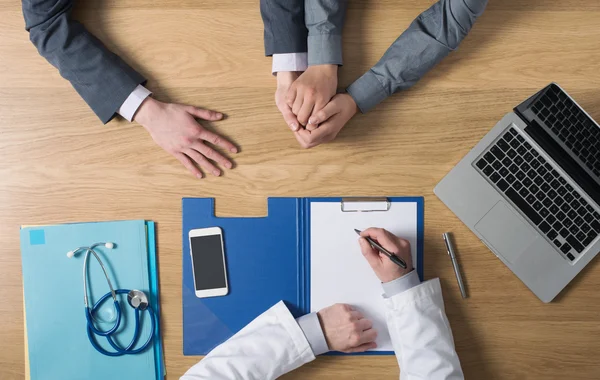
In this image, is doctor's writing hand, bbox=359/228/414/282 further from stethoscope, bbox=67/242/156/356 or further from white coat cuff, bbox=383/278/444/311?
stethoscope, bbox=67/242/156/356

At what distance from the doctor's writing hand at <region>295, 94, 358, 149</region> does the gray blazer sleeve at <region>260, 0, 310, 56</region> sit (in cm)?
14

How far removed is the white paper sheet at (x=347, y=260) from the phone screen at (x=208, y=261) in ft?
0.62

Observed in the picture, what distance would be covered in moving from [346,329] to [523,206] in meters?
0.43

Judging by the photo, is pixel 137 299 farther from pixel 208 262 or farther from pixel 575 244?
pixel 575 244

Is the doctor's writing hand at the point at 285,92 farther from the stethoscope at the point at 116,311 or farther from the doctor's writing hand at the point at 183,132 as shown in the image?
the stethoscope at the point at 116,311

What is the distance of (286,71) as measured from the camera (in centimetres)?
101

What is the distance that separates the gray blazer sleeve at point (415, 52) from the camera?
3.17 feet

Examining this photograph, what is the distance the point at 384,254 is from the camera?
0.98 meters

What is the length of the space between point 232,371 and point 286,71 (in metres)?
0.60

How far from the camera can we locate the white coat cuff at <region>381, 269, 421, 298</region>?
977 mm

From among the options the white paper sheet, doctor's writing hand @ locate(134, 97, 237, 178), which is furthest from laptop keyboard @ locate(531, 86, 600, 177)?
doctor's writing hand @ locate(134, 97, 237, 178)

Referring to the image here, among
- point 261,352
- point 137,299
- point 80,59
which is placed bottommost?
point 261,352

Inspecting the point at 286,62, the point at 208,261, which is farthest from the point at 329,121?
the point at 208,261

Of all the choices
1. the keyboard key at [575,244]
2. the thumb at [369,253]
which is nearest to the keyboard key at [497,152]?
the keyboard key at [575,244]
